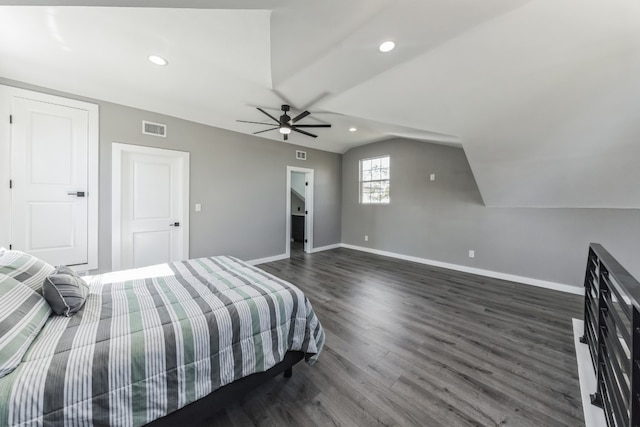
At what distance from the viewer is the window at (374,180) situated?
5.56 meters

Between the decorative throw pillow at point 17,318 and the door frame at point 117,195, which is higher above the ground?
the door frame at point 117,195

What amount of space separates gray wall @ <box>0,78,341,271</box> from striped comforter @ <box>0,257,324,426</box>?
2088 millimetres

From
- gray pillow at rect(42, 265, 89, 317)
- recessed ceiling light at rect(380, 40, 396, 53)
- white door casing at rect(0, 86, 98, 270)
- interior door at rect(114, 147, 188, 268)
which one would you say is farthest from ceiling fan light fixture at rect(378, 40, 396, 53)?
white door casing at rect(0, 86, 98, 270)

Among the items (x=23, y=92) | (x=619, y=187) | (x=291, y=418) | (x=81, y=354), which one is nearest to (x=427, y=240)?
(x=619, y=187)

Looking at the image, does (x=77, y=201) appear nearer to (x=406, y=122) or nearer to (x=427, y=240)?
(x=406, y=122)

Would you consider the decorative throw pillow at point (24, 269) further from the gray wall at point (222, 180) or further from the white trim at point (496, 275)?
the white trim at point (496, 275)

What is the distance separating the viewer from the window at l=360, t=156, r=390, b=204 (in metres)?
5.56

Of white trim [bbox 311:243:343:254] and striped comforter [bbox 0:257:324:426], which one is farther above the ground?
striped comforter [bbox 0:257:324:426]

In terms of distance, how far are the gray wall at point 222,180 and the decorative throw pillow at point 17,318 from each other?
2256 mm

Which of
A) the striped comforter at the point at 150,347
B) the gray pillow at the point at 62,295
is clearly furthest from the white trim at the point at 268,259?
the gray pillow at the point at 62,295

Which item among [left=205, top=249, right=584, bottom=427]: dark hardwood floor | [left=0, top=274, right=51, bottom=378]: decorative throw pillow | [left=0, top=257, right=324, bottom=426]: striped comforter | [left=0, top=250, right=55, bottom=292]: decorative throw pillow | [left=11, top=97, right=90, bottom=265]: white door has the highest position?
[left=11, top=97, right=90, bottom=265]: white door

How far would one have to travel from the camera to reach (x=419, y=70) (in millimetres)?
2121

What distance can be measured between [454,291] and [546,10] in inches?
123

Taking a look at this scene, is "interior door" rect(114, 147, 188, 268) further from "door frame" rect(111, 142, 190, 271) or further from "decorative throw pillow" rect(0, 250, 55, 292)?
"decorative throw pillow" rect(0, 250, 55, 292)
